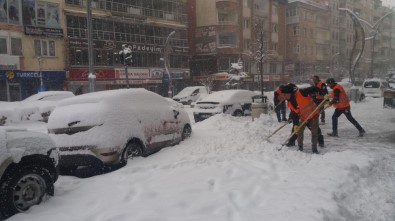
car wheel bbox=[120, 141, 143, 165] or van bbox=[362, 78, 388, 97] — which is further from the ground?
van bbox=[362, 78, 388, 97]

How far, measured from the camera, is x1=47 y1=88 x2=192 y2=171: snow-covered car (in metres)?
6.52

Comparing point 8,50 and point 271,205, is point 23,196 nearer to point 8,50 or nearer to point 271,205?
point 271,205

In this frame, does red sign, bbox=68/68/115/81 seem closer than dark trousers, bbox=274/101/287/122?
No

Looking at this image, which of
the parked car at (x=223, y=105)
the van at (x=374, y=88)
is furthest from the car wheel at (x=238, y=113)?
the van at (x=374, y=88)

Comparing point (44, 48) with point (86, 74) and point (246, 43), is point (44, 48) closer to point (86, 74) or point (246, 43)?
point (86, 74)

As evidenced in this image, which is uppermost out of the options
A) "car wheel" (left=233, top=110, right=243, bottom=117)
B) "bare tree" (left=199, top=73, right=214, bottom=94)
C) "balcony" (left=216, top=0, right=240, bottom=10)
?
"balcony" (left=216, top=0, right=240, bottom=10)

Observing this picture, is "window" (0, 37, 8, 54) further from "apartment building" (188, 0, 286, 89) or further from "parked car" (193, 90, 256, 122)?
"apartment building" (188, 0, 286, 89)

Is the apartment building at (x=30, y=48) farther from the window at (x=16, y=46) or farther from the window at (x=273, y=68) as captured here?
the window at (x=273, y=68)

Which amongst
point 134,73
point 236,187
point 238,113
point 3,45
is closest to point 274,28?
point 134,73

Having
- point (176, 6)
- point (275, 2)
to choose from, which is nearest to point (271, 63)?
point (275, 2)

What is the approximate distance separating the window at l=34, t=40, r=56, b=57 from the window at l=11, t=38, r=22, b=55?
1.23 meters

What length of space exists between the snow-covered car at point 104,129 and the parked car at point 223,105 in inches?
291

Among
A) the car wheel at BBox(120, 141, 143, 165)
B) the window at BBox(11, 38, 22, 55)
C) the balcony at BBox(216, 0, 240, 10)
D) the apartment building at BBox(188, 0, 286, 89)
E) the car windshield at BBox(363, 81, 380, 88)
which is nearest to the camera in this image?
the car wheel at BBox(120, 141, 143, 165)

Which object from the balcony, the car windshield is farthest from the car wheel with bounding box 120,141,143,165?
the balcony
